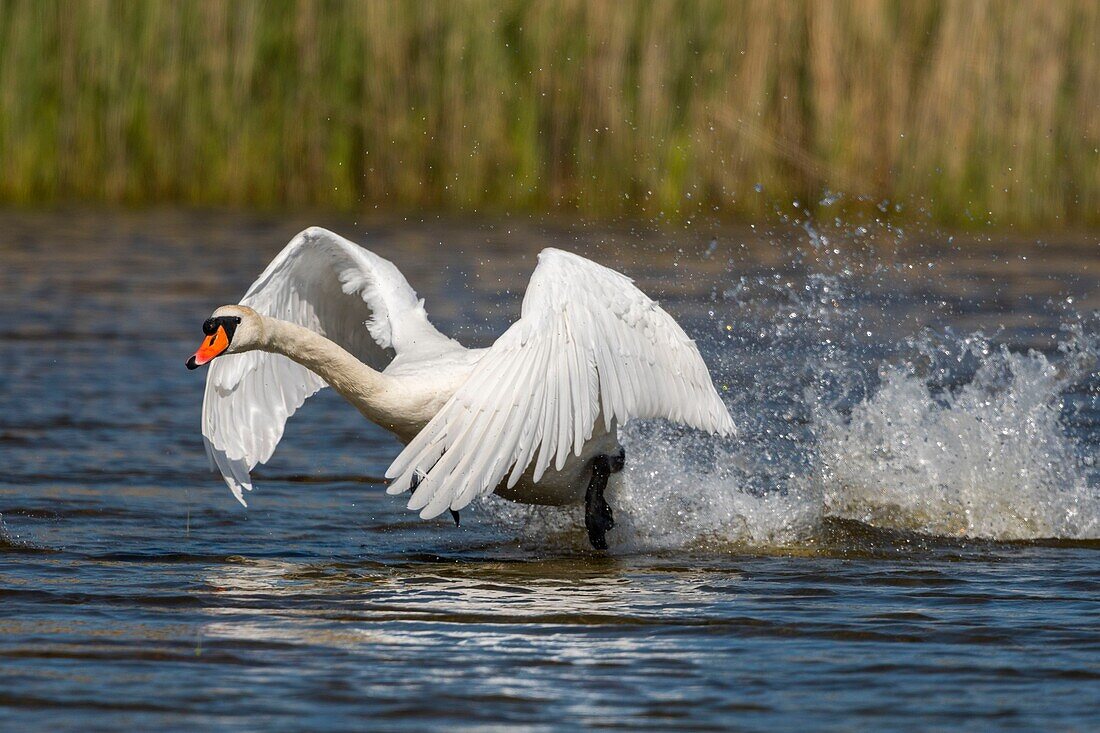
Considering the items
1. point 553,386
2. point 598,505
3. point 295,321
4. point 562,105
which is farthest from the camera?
point 562,105

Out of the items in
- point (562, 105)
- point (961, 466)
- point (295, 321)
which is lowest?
point (961, 466)

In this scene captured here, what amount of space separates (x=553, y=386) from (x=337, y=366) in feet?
2.91

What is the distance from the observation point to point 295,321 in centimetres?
761

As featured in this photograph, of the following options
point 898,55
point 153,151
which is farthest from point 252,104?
point 898,55

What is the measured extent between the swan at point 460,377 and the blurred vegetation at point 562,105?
23.6 ft

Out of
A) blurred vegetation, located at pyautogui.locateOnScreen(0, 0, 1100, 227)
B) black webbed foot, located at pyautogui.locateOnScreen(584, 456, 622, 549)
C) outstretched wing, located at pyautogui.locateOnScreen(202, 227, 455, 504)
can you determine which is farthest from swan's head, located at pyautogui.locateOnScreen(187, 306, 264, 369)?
blurred vegetation, located at pyautogui.locateOnScreen(0, 0, 1100, 227)

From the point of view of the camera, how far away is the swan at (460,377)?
563 centimetres

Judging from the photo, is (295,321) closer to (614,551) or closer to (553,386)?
(614,551)

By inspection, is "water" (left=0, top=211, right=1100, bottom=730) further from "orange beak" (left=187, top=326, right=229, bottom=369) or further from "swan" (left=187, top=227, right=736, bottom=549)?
"orange beak" (left=187, top=326, right=229, bottom=369)

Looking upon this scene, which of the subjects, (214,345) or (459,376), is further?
(459,376)

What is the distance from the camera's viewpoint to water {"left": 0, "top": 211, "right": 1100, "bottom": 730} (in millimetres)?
4695

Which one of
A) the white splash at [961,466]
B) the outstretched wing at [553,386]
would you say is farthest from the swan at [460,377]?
the white splash at [961,466]

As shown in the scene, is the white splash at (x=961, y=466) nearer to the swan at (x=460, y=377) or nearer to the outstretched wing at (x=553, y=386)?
the swan at (x=460, y=377)

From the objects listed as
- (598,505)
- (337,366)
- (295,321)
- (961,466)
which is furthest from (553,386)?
(961,466)
